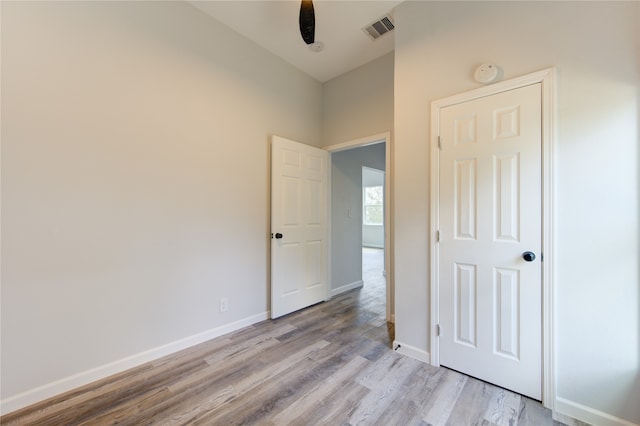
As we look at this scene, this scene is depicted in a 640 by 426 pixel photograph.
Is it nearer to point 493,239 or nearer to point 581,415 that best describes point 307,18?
point 493,239

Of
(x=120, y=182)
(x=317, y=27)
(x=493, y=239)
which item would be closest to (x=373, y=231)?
(x=317, y=27)

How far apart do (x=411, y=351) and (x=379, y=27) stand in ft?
10.3

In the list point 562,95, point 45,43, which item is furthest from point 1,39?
point 562,95

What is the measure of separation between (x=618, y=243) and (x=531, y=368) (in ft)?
3.06

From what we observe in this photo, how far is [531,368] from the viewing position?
1.67m

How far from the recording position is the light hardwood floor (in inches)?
60.4

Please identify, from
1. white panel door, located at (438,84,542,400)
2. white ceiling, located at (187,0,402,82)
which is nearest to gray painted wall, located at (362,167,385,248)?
white ceiling, located at (187,0,402,82)

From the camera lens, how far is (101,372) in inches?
74.0

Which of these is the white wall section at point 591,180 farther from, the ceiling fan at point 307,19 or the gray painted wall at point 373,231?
the gray painted wall at point 373,231

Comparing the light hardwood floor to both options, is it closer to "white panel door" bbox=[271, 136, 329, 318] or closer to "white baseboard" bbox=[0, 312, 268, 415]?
"white baseboard" bbox=[0, 312, 268, 415]

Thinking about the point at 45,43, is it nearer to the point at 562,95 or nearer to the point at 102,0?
the point at 102,0

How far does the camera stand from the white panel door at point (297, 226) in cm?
299

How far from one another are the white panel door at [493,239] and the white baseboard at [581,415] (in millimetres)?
108

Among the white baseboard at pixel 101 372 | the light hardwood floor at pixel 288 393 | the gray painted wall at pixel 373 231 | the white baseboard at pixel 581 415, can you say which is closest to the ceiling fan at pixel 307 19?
the light hardwood floor at pixel 288 393
